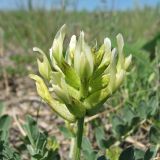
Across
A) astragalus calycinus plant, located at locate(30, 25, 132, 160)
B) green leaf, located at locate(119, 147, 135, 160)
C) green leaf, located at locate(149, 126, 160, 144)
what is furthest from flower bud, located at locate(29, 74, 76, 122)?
green leaf, located at locate(149, 126, 160, 144)

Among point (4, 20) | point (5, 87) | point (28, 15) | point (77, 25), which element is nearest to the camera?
point (5, 87)

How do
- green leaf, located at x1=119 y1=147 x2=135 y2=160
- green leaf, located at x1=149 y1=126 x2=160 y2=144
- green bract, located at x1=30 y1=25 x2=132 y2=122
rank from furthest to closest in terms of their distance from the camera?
green leaf, located at x1=149 y1=126 x2=160 y2=144 → green leaf, located at x1=119 y1=147 x2=135 y2=160 → green bract, located at x1=30 y1=25 x2=132 y2=122

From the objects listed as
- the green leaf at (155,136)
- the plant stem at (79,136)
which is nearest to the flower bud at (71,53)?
the plant stem at (79,136)

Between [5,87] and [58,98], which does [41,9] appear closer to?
[5,87]

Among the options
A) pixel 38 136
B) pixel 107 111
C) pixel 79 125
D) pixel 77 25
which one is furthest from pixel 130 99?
pixel 77 25

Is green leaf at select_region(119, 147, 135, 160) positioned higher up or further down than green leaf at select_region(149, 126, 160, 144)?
further down

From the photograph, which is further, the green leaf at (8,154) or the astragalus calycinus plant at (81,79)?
the green leaf at (8,154)

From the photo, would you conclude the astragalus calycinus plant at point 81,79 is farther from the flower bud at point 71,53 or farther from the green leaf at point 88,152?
the green leaf at point 88,152

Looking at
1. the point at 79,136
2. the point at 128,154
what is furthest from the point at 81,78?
the point at 128,154

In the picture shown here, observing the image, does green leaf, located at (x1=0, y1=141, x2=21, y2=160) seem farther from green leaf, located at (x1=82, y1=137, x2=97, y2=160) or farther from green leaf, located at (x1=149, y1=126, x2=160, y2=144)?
green leaf, located at (x1=149, y1=126, x2=160, y2=144)
